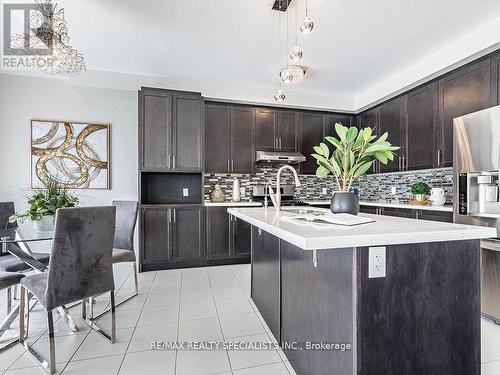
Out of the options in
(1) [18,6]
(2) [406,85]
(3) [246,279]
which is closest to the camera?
(1) [18,6]

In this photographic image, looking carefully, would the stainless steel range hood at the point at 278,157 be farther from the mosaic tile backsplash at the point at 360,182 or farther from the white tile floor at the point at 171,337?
the white tile floor at the point at 171,337

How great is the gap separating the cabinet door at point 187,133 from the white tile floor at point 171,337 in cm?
174

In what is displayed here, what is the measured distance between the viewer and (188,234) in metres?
3.94

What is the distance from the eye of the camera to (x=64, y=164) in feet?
12.7

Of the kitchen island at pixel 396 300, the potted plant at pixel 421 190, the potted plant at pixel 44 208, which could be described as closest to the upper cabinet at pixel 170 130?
the potted plant at pixel 44 208

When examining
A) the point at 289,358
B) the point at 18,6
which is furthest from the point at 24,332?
the point at 18,6

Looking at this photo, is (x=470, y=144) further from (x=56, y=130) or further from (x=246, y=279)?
(x=56, y=130)

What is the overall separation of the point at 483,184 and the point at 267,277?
2112 millimetres

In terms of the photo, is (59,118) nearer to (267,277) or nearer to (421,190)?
(267,277)

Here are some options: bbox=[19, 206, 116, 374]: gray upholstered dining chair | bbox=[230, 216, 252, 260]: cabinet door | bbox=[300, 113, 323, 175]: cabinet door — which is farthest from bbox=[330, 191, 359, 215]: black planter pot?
bbox=[300, 113, 323, 175]: cabinet door

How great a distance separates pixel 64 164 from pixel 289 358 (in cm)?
383

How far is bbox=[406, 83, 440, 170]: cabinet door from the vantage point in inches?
136

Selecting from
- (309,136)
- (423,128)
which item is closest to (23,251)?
(309,136)

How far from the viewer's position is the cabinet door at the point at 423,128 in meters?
3.45
